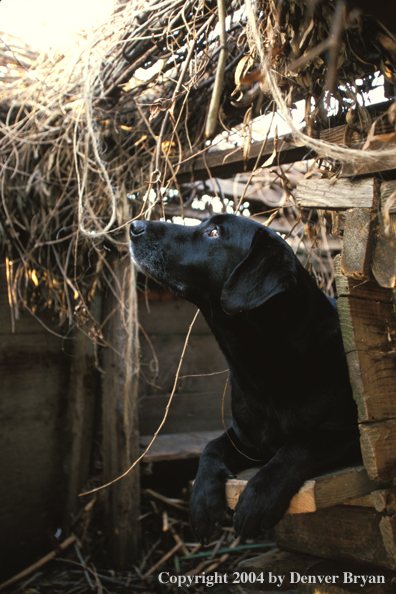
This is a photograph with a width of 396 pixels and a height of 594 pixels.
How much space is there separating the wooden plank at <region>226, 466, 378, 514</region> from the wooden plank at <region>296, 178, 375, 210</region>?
2.82 feet

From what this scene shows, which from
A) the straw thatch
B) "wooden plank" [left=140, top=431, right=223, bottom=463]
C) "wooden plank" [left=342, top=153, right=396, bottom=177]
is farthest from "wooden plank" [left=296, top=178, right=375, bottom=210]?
"wooden plank" [left=140, top=431, right=223, bottom=463]

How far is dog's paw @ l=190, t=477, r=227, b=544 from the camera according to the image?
1512mm

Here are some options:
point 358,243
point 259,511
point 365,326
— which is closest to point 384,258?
point 358,243

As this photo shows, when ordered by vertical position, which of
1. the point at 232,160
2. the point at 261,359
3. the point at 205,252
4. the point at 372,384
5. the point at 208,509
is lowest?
the point at 208,509

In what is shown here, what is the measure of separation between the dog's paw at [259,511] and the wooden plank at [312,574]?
399mm

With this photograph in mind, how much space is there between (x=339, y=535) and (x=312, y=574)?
0.55 ft

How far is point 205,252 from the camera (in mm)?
1886

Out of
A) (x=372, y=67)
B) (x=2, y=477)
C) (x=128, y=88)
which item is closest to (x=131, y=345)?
(x=2, y=477)

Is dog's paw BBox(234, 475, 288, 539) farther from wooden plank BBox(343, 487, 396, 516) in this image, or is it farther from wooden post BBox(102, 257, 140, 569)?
wooden post BBox(102, 257, 140, 569)

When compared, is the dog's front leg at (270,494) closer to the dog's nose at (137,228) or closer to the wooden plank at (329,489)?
the wooden plank at (329,489)

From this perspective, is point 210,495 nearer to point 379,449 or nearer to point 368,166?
point 379,449

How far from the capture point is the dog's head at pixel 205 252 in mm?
1729

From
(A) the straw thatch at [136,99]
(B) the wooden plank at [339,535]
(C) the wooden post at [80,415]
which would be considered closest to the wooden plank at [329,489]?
(B) the wooden plank at [339,535]

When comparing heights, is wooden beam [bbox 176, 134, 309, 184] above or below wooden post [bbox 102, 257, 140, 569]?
above
